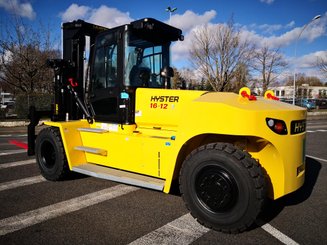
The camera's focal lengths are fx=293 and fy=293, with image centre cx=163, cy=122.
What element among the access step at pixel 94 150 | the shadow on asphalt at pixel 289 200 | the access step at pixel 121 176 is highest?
the access step at pixel 94 150

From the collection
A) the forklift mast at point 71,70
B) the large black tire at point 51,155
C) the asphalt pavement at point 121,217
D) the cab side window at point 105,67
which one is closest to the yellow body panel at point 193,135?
the large black tire at point 51,155

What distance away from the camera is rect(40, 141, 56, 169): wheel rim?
243 inches

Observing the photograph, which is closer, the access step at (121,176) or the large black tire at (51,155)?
the access step at (121,176)

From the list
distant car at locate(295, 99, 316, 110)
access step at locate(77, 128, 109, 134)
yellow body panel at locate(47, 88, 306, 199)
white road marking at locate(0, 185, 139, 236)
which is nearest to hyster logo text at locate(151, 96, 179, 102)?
yellow body panel at locate(47, 88, 306, 199)

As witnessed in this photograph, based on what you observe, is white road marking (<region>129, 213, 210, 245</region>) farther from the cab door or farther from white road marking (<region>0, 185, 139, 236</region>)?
the cab door

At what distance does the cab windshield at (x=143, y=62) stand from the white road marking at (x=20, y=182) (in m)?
2.80

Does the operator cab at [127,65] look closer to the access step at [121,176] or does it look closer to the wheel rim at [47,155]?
the access step at [121,176]

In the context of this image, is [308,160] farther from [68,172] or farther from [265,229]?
[68,172]

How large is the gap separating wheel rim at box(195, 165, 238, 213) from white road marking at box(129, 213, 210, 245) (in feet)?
1.07

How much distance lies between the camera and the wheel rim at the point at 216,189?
3672mm

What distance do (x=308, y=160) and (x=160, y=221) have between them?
5755 mm

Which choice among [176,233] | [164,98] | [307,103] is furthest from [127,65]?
[307,103]

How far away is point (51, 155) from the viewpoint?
624cm

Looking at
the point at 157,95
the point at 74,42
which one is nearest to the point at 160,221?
the point at 157,95
